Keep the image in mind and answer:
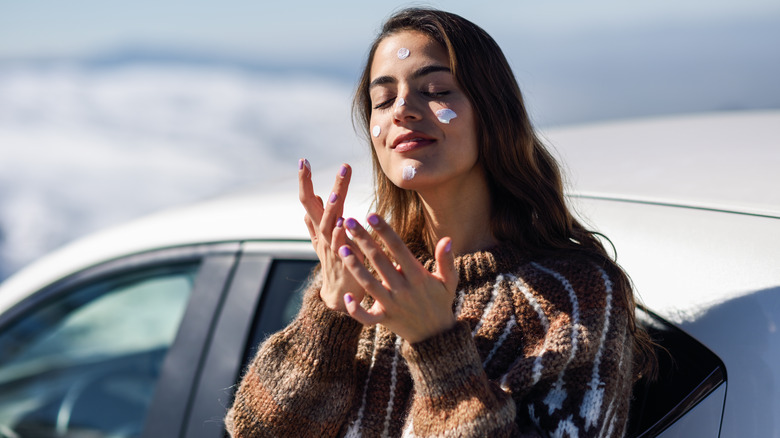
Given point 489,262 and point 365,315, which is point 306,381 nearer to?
point 365,315

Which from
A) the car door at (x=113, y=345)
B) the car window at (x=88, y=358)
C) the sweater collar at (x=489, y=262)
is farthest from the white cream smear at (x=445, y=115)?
the car window at (x=88, y=358)

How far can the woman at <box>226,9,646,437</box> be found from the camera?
138 cm

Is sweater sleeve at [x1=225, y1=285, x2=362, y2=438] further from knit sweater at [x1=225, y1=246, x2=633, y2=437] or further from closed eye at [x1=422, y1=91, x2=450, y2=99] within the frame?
closed eye at [x1=422, y1=91, x2=450, y2=99]

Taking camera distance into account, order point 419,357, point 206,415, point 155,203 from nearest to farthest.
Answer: point 419,357, point 206,415, point 155,203

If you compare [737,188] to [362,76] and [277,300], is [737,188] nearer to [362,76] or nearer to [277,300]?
[362,76]

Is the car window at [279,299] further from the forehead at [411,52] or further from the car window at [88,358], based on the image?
the forehead at [411,52]

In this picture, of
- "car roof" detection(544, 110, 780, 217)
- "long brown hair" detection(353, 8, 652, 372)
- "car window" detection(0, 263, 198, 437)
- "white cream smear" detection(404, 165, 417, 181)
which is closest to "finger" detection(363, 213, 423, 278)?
"white cream smear" detection(404, 165, 417, 181)

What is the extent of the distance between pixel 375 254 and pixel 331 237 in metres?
0.23

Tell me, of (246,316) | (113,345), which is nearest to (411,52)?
(246,316)

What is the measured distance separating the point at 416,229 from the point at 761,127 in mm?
1131

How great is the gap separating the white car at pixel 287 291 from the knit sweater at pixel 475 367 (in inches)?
6.5

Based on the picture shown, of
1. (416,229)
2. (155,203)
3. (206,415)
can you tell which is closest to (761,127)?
(416,229)

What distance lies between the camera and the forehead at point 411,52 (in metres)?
1.62

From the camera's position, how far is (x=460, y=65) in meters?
1.61
